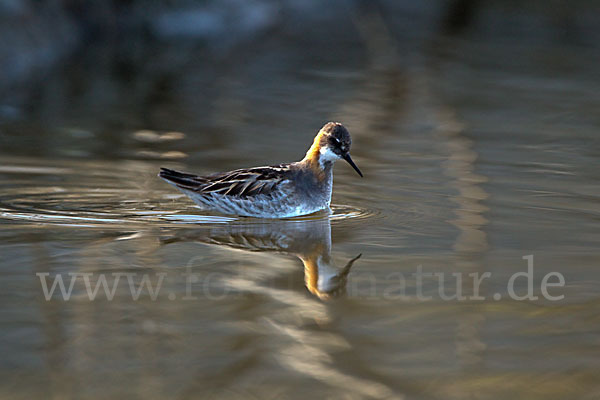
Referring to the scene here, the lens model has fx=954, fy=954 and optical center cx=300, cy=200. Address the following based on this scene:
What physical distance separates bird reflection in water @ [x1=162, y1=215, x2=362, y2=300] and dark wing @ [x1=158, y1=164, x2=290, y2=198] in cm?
30

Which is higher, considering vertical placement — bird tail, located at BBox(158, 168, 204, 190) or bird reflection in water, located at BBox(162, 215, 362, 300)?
bird tail, located at BBox(158, 168, 204, 190)

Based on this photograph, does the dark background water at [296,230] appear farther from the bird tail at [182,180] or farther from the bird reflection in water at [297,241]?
the bird tail at [182,180]

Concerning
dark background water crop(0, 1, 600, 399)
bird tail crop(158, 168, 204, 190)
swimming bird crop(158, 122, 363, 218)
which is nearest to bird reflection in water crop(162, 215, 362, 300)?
dark background water crop(0, 1, 600, 399)

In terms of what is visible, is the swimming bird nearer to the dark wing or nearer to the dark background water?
the dark wing

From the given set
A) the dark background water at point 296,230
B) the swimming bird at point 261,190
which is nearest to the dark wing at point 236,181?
the swimming bird at point 261,190

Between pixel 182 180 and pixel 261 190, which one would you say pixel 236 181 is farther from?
pixel 182 180

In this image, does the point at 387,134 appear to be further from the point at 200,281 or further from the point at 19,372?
the point at 19,372

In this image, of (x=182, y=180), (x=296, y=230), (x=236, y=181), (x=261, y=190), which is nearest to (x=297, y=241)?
(x=296, y=230)

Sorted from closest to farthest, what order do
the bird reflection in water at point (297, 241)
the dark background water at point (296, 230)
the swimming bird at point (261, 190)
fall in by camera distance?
the dark background water at point (296, 230), the bird reflection in water at point (297, 241), the swimming bird at point (261, 190)

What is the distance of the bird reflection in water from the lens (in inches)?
245

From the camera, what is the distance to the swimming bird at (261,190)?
800cm

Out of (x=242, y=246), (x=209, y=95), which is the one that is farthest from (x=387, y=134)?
(x=242, y=246)

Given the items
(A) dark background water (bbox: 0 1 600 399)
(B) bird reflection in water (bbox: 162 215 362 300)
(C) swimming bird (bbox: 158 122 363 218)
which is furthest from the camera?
(C) swimming bird (bbox: 158 122 363 218)

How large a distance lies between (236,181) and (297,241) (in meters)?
1.02
